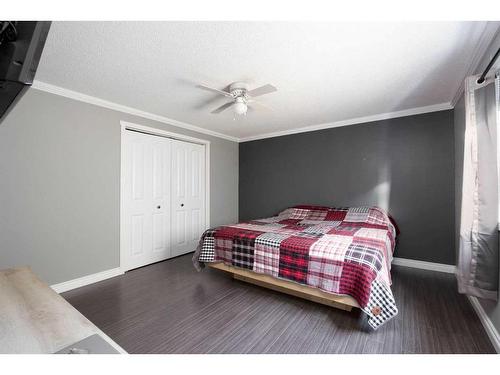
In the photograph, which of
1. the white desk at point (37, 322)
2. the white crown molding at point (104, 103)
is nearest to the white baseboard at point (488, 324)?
the white desk at point (37, 322)

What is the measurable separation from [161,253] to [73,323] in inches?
117

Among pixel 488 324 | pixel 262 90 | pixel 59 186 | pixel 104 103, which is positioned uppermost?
pixel 104 103

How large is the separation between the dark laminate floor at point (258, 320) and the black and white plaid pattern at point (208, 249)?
0.97ft

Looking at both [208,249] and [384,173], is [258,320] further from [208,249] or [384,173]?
[384,173]

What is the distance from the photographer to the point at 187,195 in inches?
155

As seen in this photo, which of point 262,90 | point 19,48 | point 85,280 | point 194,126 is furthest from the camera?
point 194,126

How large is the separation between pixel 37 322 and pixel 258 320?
1.57 meters

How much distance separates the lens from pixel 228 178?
15.5ft

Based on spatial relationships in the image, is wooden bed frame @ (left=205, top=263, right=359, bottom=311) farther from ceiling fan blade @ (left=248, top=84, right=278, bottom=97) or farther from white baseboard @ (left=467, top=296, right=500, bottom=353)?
ceiling fan blade @ (left=248, top=84, right=278, bottom=97)

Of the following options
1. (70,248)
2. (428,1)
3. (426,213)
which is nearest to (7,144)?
(70,248)

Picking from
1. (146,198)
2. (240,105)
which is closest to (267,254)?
(240,105)

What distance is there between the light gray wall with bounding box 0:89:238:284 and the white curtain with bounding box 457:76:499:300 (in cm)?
364

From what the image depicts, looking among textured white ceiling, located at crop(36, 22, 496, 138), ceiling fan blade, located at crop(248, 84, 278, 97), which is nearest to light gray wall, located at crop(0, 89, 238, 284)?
textured white ceiling, located at crop(36, 22, 496, 138)

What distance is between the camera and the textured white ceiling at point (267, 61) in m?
1.58
